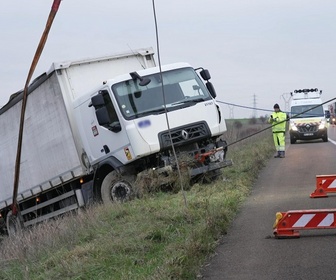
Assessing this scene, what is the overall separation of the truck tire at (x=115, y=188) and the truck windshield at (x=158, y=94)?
140cm

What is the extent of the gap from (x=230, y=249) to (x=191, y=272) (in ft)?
4.13

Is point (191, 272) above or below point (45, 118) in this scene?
below

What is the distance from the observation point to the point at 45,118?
15609 millimetres

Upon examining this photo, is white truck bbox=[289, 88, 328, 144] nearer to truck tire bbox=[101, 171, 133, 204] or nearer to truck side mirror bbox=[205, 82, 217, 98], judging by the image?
truck side mirror bbox=[205, 82, 217, 98]

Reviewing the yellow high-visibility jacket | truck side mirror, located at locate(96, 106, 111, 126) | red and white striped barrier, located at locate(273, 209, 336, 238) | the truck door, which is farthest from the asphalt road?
the yellow high-visibility jacket

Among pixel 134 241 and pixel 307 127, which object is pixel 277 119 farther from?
pixel 134 241

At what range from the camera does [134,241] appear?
840 cm

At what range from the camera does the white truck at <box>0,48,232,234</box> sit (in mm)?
13664

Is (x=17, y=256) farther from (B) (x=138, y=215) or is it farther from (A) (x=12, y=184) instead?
(A) (x=12, y=184)

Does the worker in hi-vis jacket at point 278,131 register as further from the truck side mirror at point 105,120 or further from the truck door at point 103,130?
the truck side mirror at point 105,120

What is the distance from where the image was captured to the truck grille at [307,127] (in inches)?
1259

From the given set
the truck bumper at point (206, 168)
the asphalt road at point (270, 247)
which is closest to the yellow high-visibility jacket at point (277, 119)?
the truck bumper at point (206, 168)

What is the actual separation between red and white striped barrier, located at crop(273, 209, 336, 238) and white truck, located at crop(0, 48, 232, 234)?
14.7 ft

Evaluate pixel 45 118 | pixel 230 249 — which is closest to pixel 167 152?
pixel 45 118
